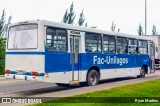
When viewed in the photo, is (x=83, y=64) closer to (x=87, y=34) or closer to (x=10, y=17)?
(x=87, y=34)

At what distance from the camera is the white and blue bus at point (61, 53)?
14305 mm

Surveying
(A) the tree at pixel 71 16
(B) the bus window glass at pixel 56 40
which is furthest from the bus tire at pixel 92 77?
(A) the tree at pixel 71 16

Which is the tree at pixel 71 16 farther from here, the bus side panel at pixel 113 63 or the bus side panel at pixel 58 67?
the bus side panel at pixel 58 67

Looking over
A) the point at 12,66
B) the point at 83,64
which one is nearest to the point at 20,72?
the point at 12,66

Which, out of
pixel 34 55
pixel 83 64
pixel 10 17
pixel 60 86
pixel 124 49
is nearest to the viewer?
pixel 34 55

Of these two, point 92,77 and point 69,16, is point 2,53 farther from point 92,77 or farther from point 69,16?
point 69,16

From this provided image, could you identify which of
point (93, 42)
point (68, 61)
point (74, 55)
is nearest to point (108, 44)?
point (93, 42)

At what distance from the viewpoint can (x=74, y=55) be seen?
16.4 metres

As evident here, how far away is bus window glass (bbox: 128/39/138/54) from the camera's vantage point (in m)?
21.5

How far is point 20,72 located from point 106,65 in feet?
19.8

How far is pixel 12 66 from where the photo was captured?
15.1 metres

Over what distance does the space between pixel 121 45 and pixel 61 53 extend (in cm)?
616

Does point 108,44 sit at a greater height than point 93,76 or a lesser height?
greater

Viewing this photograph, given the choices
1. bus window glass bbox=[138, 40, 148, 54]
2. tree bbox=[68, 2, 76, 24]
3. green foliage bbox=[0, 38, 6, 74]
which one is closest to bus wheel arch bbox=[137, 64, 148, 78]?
bus window glass bbox=[138, 40, 148, 54]
